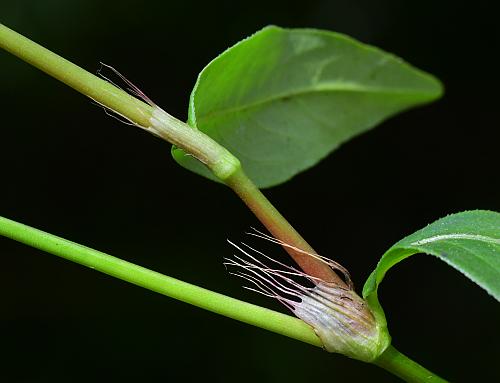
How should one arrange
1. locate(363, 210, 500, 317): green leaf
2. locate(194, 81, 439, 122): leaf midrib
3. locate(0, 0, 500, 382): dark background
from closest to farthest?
locate(363, 210, 500, 317): green leaf, locate(194, 81, 439, 122): leaf midrib, locate(0, 0, 500, 382): dark background

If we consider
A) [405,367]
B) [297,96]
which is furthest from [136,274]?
[297,96]

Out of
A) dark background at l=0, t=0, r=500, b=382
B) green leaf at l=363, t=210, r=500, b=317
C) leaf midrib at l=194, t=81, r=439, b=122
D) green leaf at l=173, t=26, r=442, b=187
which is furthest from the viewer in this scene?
dark background at l=0, t=0, r=500, b=382

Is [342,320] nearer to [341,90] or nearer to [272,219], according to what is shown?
[272,219]

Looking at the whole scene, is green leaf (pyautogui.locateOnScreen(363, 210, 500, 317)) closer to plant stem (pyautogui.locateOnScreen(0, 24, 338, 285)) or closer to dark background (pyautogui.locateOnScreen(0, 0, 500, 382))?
plant stem (pyautogui.locateOnScreen(0, 24, 338, 285))

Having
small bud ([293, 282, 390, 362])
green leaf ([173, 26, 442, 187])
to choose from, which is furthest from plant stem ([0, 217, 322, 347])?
green leaf ([173, 26, 442, 187])

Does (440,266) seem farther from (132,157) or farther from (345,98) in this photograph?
(345,98)

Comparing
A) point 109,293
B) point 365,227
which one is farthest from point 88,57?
point 365,227

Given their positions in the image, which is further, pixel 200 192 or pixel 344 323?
pixel 200 192
